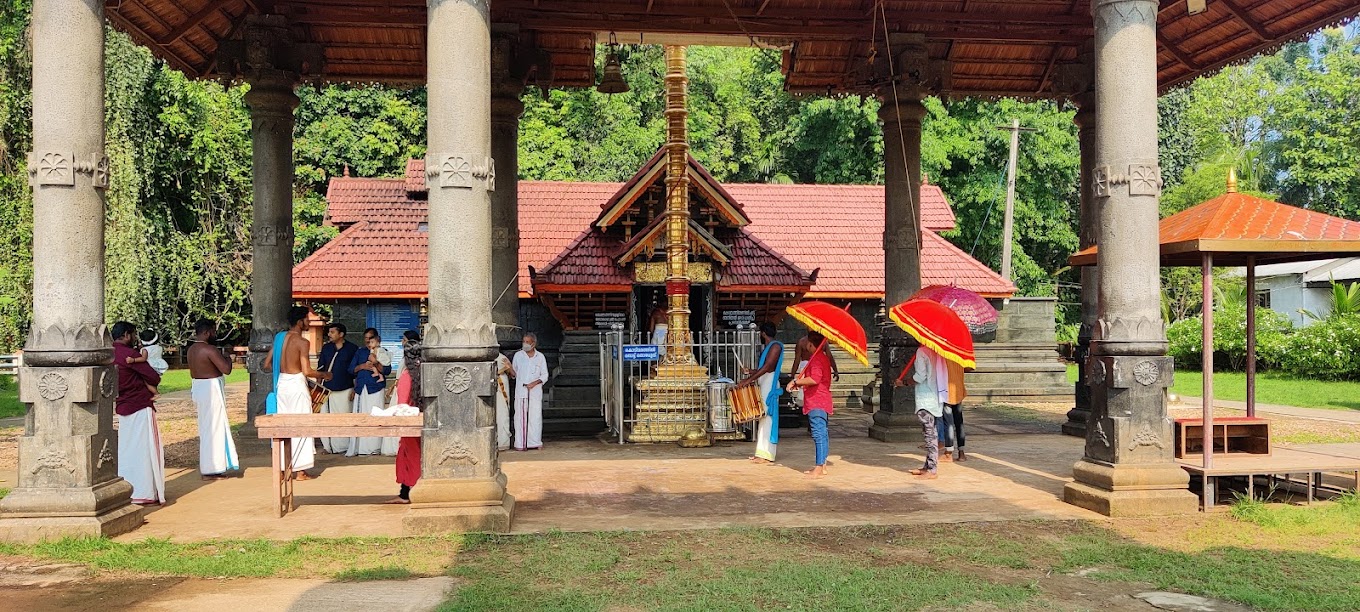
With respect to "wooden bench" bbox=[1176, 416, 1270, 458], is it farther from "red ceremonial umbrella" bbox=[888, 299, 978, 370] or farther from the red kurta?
the red kurta

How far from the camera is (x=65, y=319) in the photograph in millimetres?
6887

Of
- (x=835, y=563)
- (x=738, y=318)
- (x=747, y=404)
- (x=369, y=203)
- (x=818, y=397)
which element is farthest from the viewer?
(x=369, y=203)

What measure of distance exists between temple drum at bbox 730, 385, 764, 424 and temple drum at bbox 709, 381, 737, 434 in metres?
0.56

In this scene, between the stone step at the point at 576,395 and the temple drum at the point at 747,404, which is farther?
the stone step at the point at 576,395

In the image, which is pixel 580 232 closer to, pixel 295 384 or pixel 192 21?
Result: pixel 192 21

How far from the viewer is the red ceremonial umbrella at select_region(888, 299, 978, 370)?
364 inches

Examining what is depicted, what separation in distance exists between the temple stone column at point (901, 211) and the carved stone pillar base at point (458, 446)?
20.9ft

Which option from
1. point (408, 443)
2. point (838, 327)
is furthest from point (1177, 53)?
point (408, 443)

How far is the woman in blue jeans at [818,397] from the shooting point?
937cm

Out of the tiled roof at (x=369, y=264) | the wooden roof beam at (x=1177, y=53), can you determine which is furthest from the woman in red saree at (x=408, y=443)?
the tiled roof at (x=369, y=264)

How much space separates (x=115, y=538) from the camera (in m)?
6.86

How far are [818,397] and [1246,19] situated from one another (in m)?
6.53

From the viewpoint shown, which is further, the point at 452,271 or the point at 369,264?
the point at 369,264

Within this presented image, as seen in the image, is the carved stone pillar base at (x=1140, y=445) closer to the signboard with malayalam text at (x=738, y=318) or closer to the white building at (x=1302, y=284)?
the signboard with malayalam text at (x=738, y=318)
